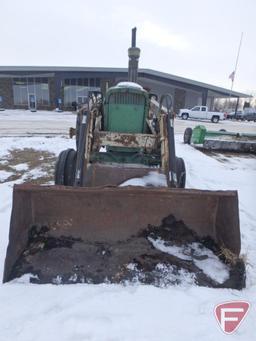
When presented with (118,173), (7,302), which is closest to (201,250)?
(118,173)

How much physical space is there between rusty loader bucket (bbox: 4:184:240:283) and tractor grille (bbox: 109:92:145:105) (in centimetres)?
199

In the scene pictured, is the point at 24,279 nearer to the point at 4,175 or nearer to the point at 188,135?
the point at 4,175

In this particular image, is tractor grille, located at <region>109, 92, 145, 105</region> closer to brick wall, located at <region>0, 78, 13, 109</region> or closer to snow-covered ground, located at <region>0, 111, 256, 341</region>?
snow-covered ground, located at <region>0, 111, 256, 341</region>

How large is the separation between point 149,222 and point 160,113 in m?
1.87

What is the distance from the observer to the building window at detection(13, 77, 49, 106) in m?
31.3

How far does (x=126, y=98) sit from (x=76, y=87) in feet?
96.9

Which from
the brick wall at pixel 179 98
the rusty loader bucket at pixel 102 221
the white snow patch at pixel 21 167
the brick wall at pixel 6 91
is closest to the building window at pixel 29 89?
the brick wall at pixel 6 91

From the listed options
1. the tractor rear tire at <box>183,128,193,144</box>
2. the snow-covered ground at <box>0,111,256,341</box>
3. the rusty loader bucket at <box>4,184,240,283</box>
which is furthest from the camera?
the tractor rear tire at <box>183,128,193,144</box>

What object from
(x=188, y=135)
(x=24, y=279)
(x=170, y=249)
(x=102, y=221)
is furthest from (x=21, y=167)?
(x=188, y=135)

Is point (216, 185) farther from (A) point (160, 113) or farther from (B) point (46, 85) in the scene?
(B) point (46, 85)

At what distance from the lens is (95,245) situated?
2.66 m

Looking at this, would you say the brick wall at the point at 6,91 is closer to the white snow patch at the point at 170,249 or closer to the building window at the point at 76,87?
the building window at the point at 76,87

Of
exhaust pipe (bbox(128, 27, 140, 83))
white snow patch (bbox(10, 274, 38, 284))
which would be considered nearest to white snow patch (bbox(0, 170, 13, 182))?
exhaust pipe (bbox(128, 27, 140, 83))

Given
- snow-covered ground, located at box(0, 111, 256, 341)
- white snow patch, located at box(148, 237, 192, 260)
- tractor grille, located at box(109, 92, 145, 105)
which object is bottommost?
snow-covered ground, located at box(0, 111, 256, 341)
